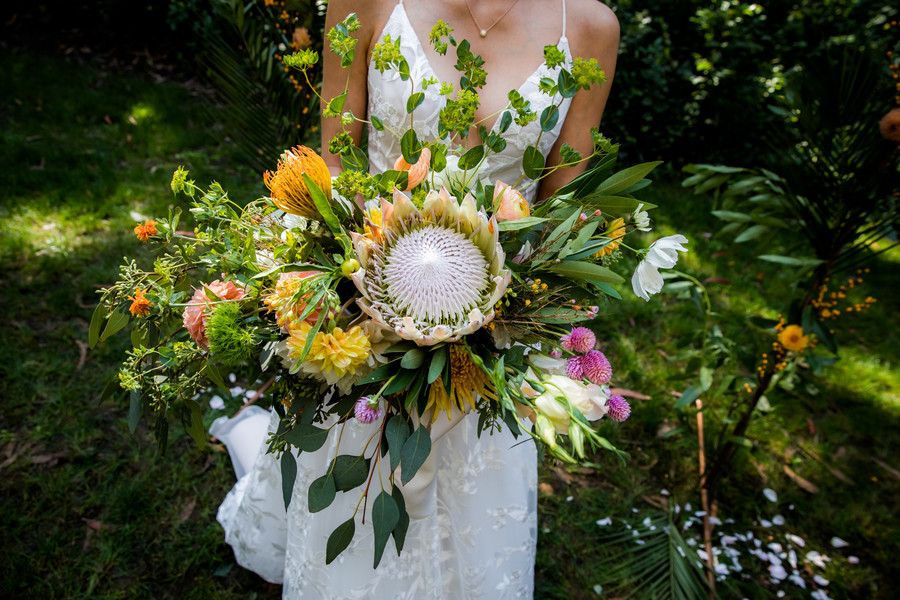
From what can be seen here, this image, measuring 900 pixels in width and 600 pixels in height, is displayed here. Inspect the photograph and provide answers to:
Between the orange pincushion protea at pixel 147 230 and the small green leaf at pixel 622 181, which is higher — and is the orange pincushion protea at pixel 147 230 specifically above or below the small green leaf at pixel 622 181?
below

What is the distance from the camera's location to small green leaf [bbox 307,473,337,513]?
39.1 inches

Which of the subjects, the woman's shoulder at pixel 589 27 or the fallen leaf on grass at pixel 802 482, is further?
the fallen leaf on grass at pixel 802 482

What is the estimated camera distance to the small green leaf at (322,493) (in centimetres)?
99

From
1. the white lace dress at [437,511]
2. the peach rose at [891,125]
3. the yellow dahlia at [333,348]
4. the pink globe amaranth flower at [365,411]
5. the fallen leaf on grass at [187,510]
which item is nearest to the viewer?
the yellow dahlia at [333,348]

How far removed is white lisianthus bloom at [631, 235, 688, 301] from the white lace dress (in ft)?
1.99

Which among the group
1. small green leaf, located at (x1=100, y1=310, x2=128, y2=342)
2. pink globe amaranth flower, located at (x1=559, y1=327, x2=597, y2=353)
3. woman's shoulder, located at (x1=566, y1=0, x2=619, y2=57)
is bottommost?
pink globe amaranth flower, located at (x1=559, y1=327, x2=597, y2=353)

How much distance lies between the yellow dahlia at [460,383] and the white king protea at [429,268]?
0.24ft

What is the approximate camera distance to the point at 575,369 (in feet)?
3.54

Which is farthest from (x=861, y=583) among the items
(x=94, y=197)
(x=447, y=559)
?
(x=94, y=197)

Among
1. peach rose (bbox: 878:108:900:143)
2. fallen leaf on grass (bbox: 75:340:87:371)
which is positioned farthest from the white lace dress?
fallen leaf on grass (bbox: 75:340:87:371)

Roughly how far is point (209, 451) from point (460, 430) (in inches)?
56.5

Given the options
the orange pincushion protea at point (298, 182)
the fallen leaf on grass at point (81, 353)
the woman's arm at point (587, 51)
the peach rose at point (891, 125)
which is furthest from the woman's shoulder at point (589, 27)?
the fallen leaf on grass at point (81, 353)

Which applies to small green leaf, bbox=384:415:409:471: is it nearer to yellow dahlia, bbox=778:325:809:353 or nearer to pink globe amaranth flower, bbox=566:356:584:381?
pink globe amaranth flower, bbox=566:356:584:381

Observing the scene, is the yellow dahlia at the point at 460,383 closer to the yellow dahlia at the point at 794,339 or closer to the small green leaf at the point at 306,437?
the small green leaf at the point at 306,437
